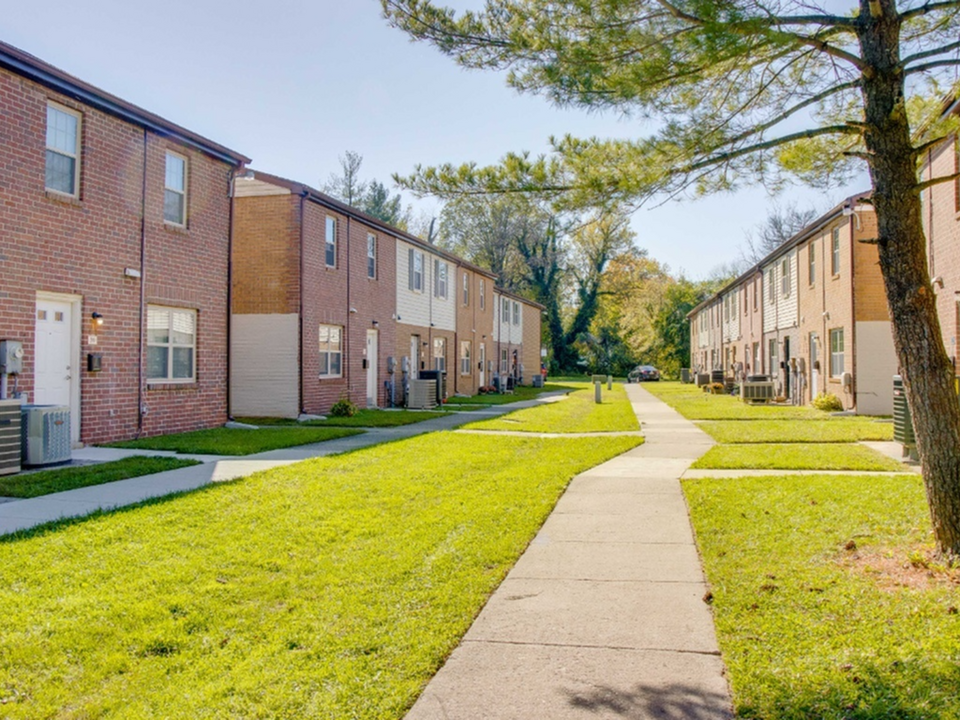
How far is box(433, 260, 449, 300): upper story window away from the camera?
89.1 feet

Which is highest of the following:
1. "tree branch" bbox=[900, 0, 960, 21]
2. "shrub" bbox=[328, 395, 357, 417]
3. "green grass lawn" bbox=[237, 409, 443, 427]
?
"tree branch" bbox=[900, 0, 960, 21]

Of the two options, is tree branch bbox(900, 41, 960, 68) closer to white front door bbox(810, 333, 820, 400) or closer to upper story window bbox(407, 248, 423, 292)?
white front door bbox(810, 333, 820, 400)

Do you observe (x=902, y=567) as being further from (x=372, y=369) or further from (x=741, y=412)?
(x=372, y=369)

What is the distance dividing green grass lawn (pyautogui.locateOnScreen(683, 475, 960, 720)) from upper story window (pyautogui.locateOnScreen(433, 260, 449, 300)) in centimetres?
2028

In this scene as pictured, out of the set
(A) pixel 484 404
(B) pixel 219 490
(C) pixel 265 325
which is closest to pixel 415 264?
(A) pixel 484 404

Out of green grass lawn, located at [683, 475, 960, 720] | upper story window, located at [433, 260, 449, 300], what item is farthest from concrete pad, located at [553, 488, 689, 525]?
upper story window, located at [433, 260, 449, 300]

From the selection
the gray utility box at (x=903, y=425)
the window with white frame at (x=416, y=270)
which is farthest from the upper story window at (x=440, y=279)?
the gray utility box at (x=903, y=425)

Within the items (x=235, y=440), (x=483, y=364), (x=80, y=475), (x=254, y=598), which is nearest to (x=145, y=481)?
(x=80, y=475)

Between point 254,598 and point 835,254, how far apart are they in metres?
20.3

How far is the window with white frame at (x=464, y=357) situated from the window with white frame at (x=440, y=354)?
80.2 inches

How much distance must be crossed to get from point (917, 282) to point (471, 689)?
4184mm

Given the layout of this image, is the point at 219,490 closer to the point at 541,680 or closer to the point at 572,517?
the point at 572,517

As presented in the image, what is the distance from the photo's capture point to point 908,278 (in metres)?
5.36

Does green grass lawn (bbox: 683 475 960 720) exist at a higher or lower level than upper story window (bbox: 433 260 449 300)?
lower
